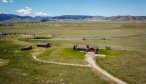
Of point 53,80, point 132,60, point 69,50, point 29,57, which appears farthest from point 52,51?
point 53,80

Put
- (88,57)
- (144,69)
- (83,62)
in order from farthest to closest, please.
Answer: (88,57), (83,62), (144,69)

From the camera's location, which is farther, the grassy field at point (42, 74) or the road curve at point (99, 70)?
the grassy field at point (42, 74)

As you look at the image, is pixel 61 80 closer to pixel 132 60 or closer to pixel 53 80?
pixel 53 80

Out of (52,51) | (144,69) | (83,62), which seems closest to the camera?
(144,69)

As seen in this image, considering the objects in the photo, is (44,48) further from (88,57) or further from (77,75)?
(77,75)

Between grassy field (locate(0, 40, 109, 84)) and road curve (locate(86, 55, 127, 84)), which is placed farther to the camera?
grassy field (locate(0, 40, 109, 84))

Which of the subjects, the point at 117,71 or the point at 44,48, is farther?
the point at 44,48

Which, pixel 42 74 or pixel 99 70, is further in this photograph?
pixel 99 70

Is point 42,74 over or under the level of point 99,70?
under

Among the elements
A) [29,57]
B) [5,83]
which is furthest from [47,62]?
[5,83]
